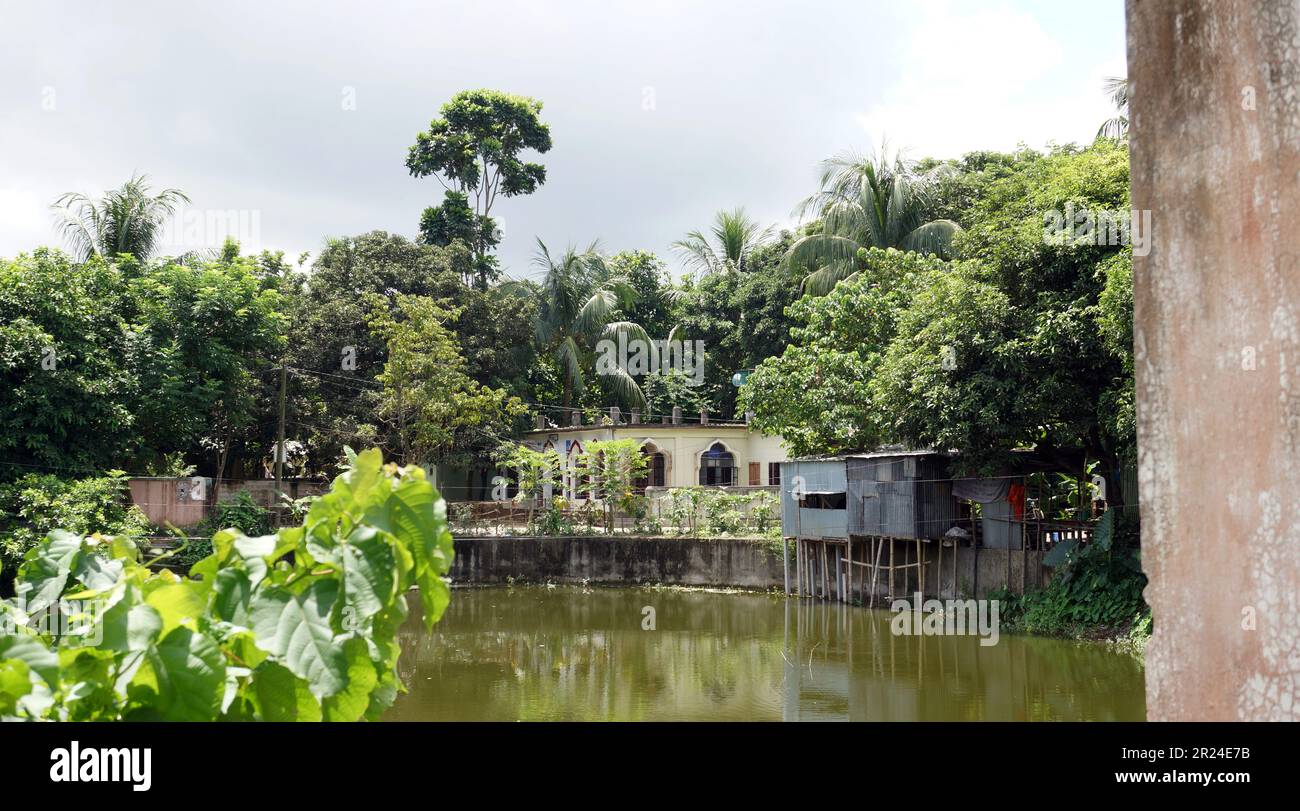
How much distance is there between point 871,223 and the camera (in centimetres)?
2627

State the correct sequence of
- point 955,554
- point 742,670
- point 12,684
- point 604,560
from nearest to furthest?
1. point 12,684
2. point 742,670
3. point 955,554
4. point 604,560

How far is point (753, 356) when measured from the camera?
107 feet

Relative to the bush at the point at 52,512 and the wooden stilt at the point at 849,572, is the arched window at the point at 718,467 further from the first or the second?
the bush at the point at 52,512

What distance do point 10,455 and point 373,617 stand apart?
20.6 meters

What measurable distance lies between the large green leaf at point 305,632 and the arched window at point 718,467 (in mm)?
28734

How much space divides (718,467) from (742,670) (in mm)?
15532

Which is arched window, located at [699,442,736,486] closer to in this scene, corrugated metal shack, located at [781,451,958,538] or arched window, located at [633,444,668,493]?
arched window, located at [633,444,668,493]

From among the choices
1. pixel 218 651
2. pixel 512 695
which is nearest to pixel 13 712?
pixel 218 651

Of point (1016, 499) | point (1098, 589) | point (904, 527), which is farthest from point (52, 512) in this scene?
point (1098, 589)

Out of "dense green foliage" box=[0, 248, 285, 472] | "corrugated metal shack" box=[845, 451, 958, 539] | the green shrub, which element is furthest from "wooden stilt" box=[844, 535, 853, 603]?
"dense green foliage" box=[0, 248, 285, 472]

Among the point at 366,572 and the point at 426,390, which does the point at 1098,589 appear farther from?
the point at 366,572

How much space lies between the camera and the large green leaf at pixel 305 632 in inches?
56.4

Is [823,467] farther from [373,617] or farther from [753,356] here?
[373,617]

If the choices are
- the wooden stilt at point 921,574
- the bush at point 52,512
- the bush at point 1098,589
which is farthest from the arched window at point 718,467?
the bush at point 52,512
